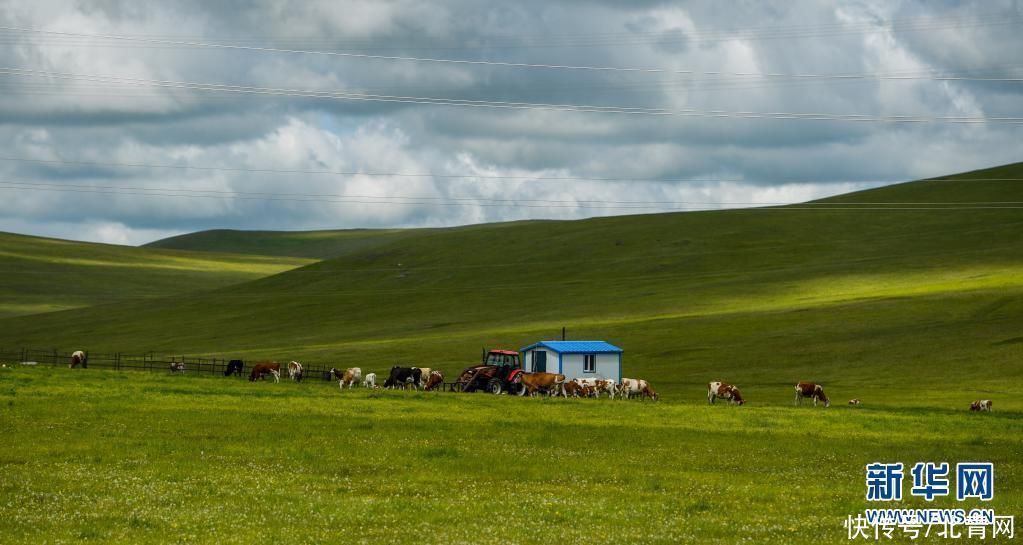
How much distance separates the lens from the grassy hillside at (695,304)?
82250 millimetres

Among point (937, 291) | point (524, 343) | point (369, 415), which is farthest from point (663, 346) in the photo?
point (369, 415)

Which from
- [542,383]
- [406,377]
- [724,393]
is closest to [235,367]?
[406,377]

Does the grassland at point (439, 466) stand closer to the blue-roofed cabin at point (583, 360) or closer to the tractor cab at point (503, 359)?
the tractor cab at point (503, 359)

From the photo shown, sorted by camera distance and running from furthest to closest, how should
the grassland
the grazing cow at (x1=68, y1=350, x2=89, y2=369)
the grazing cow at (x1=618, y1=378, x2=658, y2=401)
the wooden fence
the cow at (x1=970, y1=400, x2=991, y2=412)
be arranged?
the wooden fence, the grazing cow at (x1=68, y1=350, x2=89, y2=369), the grazing cow at (x1=618, y1=378, x2=658, y2=401), the cow at (x1=970, y1=400, x2=991, y2=412), the grassland

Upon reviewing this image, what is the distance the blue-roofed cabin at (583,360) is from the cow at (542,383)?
696 centimetres

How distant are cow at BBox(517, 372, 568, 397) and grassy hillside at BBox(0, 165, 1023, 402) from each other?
1212 cm

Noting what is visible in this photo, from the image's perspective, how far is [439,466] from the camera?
2889 centimetres

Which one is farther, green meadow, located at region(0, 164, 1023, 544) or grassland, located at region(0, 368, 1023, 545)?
green meadow, located at region(0, 164, 1023, 544)

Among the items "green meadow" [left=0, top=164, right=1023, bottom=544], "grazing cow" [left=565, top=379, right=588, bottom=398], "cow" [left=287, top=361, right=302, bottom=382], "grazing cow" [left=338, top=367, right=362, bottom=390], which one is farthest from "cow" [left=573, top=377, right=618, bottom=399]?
"cow" [left=287, top=361, right=302, bottom=382]

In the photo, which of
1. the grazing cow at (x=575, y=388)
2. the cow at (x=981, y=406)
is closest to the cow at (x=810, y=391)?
the cow at (x=981, y=406)

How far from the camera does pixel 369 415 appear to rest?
42.2m

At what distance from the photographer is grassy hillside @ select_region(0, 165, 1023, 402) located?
3238 inches

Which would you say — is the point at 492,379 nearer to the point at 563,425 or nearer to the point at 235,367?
the point at 235,367

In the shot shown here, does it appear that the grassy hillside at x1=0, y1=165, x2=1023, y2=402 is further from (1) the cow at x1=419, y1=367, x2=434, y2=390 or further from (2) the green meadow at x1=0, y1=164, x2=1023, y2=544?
(1) the cow at x1=419, y1=367, x2=434, y2=390
